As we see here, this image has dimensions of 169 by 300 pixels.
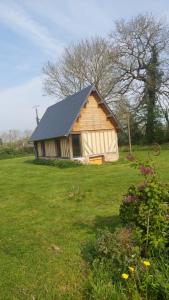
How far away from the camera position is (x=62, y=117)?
79.6ft

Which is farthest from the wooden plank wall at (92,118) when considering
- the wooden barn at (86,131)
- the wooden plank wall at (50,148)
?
the wooden plank wall at (50,148)

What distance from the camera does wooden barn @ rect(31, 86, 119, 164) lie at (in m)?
22.0

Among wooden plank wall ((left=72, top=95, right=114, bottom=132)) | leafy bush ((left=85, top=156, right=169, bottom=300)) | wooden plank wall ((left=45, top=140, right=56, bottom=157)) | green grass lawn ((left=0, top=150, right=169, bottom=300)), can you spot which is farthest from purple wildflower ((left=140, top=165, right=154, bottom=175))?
wooden plank wall ((left=45, top=140, right=56, bottom=157))

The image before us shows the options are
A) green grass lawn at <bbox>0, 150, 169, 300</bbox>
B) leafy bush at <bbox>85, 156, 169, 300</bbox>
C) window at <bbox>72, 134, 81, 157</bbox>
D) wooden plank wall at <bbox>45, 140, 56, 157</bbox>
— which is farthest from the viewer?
wooden plank wall at <bbox>45, 140, 56, 157</bbox>

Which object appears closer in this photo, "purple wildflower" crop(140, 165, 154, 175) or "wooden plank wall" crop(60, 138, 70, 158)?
"purple wildflower" crop(140, 165, 154, 175)

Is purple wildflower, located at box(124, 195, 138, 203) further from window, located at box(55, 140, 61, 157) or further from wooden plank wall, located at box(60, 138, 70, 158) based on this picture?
window, located at box(55, 140, 61, 157)

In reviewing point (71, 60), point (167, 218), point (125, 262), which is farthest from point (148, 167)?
point (71, 60)

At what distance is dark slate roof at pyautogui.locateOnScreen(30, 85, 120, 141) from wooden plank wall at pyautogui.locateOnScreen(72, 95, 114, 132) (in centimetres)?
56

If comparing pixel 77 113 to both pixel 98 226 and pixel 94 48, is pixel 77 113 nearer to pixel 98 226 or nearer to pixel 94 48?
pixel 98 226

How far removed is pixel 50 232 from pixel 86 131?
15.6 meters

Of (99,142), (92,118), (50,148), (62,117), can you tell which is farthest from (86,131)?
(50,148)

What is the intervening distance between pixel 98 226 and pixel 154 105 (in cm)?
2993

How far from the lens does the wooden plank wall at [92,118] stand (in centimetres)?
2211

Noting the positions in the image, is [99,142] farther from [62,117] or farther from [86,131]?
[62,117]
